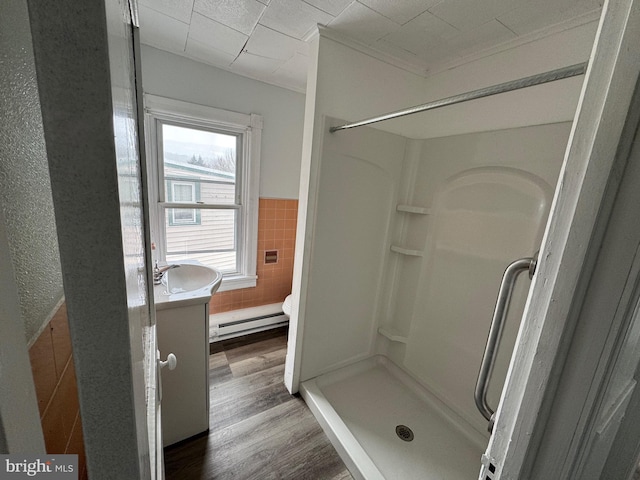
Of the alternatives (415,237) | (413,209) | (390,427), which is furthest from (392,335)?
(413,209)

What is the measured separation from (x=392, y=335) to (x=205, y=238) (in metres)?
1.73

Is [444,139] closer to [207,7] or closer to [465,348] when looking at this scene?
[465,348]

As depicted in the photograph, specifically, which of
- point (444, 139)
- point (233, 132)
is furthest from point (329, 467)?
point (233, 132)

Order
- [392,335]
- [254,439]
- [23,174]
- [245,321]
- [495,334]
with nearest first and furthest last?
[23,174]
[495,334]
[254,439]
[392,335]
[245,321]

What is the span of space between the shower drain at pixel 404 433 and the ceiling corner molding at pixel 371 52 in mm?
2217

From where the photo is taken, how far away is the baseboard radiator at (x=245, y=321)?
2.06 meters

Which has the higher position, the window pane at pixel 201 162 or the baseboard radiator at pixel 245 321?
the window pane at pixel 201 162

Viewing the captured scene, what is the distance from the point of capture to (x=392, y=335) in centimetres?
185

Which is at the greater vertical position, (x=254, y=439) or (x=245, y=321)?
(x=245, y=321)

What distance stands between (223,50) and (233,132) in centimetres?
54

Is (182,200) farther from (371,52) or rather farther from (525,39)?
(525,39)

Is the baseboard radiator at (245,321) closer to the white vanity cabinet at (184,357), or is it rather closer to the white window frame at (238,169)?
the white window frame at (238,169)

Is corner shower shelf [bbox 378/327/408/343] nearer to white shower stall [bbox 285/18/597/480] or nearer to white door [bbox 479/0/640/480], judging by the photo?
white shower stall [bbox 285/18/597/480]

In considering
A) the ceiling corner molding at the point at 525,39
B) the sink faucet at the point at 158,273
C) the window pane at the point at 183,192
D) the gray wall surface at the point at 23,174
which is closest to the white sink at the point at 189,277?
the sink faucet at the point at 158,273
